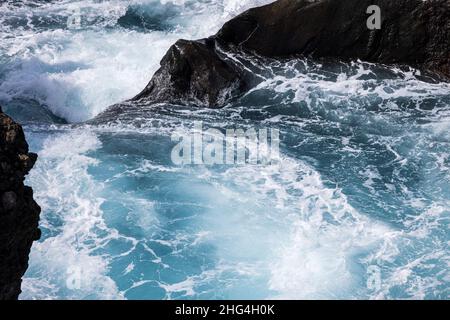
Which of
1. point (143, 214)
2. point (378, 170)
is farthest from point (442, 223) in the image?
point (143, 214)

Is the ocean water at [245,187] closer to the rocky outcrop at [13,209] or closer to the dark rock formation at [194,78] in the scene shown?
the dark rock formation at [194,78]

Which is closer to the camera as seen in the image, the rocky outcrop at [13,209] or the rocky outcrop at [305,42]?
the rocky outcrop at [13,209]

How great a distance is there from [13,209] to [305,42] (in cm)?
892

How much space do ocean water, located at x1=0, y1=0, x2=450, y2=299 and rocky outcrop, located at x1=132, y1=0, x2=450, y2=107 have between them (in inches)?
13.6

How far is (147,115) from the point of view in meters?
11.5

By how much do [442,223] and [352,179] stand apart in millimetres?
1655

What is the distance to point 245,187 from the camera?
31.0ft

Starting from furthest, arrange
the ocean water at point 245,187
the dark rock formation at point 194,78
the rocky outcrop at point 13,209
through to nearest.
→ the dark rock formation at point 194,78 → the ocean water at point 245,187 → the rocky outcrop at point 13,209

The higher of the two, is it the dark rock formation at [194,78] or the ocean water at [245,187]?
the dark rock formation at [194,78]

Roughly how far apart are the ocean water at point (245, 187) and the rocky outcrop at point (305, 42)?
0.35 metres

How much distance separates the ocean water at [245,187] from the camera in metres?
7.73

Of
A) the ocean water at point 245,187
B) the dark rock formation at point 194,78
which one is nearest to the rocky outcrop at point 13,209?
the ocean water at point 245,187

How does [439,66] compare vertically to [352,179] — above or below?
above
